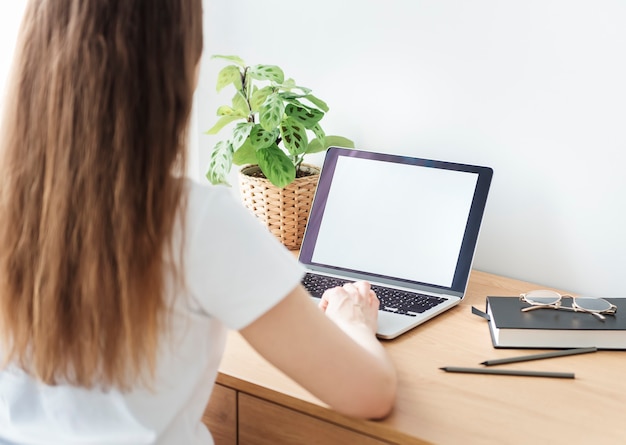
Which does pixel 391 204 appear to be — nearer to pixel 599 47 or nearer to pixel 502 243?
pixel 502 243

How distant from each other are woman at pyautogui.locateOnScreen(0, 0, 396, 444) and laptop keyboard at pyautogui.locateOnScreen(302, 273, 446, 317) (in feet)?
1.21

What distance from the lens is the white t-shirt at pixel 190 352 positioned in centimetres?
75

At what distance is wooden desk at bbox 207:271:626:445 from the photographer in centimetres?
86

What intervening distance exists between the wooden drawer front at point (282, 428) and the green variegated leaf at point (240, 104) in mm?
644

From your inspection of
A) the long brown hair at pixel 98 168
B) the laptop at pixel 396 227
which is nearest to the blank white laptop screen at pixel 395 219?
the laptop at pixel 396 227

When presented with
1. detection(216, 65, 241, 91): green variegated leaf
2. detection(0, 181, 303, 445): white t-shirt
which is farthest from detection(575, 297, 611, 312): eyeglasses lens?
detection(216, 65, 241, 91): green variegated leaf

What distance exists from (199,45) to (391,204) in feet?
2.07

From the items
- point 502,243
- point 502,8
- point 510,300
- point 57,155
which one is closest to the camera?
point 57,155

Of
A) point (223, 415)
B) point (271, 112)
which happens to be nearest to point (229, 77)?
point (271, 112)

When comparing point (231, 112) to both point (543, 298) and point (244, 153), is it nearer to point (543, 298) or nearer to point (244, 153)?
point (244, 153)

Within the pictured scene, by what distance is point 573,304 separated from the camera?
1.12m

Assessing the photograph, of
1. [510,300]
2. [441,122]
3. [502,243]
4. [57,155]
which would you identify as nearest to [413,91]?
[441,122]

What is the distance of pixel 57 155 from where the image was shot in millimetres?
733

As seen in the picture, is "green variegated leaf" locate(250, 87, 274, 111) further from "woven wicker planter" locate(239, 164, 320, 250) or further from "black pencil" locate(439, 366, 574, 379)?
"black pencil" locate(439, 366, 574, 379)
